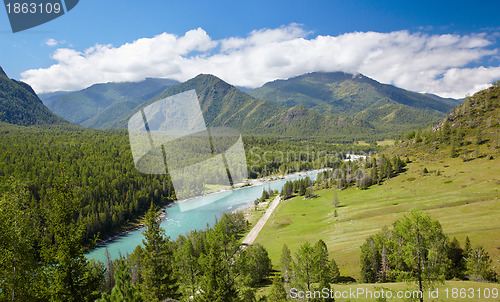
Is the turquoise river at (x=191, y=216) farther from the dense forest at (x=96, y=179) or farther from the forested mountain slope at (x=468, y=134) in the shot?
the forested mountain slope at (x=468, y=134)

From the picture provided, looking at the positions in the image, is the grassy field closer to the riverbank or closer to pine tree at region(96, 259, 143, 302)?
the riverbank

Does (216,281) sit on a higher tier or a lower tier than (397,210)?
higher

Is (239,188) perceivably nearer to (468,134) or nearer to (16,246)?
(468,134)

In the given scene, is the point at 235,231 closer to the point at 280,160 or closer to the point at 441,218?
the point at 441,218

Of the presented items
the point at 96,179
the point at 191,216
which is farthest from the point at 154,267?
the point at 96,179

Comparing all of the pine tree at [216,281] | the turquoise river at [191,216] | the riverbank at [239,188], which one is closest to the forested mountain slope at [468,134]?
the riverbank at [239,188]

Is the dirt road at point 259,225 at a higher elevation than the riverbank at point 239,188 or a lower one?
lower

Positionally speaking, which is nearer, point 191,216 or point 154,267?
point 154,267

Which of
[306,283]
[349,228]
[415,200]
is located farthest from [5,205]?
[415,200]
